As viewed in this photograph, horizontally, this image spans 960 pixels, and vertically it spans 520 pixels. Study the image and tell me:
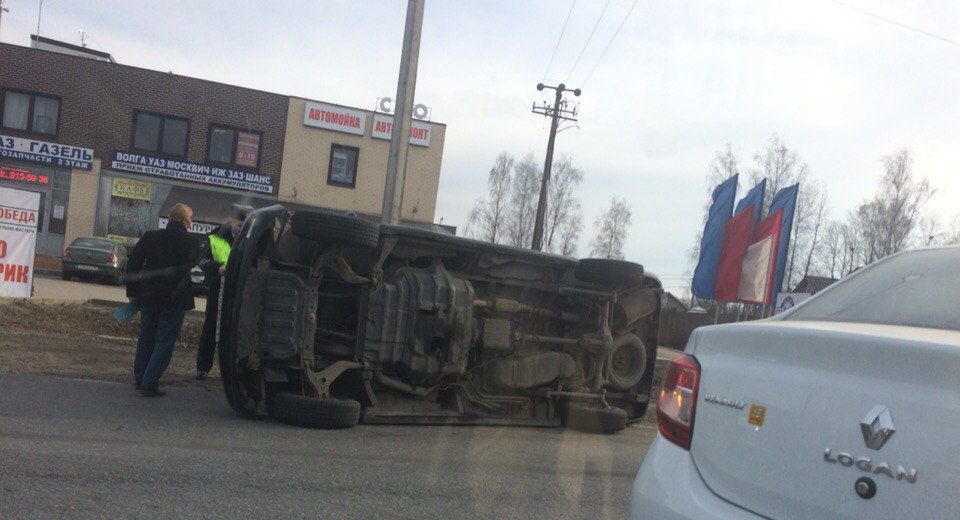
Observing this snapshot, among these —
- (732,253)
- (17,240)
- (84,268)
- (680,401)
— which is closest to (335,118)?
(84,268)

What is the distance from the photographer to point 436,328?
6379 millimetres

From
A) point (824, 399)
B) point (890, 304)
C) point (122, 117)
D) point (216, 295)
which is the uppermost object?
point (122, 117)

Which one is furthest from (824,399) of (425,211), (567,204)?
(567,204)

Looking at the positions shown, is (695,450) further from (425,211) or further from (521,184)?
(521,184)

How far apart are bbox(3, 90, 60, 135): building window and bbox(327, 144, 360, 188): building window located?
31.8 ft

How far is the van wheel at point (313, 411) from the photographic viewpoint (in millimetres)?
6055

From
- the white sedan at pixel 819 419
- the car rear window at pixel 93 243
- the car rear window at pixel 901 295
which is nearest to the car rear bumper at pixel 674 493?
the white sedan at pixel 819 419

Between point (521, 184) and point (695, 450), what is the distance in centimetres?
6023

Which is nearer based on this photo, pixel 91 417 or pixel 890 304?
pixel 890 304

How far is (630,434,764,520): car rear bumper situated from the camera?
232cm

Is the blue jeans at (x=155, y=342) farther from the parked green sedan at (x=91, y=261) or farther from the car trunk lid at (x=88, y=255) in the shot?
the car trunk lid at (x=88, y=255)

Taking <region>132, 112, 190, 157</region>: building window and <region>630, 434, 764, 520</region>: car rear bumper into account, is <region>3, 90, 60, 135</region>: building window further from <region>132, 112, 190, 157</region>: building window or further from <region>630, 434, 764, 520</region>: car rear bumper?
<region>630, 434, 764, 520</region>: car rear bumper

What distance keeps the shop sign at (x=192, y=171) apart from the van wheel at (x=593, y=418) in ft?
84.0

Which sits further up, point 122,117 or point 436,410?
point 122,117
